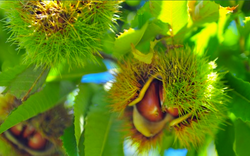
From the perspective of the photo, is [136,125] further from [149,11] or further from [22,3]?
[22,3]

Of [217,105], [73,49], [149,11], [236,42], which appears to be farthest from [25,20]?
[236,42]

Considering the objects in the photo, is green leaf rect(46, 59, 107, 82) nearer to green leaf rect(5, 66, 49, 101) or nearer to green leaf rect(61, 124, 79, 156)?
green leaf rect(5, 66, 49, 101)

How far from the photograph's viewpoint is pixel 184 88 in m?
0.93

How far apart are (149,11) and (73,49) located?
0.97ft

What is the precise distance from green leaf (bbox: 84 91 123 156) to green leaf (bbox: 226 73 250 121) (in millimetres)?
425

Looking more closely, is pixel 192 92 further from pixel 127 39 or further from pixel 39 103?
pixel 39 103

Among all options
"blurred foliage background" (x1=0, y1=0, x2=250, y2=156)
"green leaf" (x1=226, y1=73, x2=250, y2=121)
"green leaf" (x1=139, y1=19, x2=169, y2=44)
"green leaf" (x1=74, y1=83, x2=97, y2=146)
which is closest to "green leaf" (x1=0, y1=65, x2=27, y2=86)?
"blurred foliage background" (x1=0, y1=0, x2=250, y2=156)

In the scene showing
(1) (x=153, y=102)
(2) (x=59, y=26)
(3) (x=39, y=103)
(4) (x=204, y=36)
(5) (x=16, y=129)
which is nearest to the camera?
(2) (x=59, y=26)

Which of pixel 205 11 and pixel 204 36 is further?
pixel 204 36

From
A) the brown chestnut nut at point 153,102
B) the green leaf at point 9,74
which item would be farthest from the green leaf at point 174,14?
the green leaf at point 9,74

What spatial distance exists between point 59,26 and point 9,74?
0.99ft

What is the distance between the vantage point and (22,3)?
0.91 meters

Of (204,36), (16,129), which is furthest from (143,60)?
(16,129)

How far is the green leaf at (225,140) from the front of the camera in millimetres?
1074
